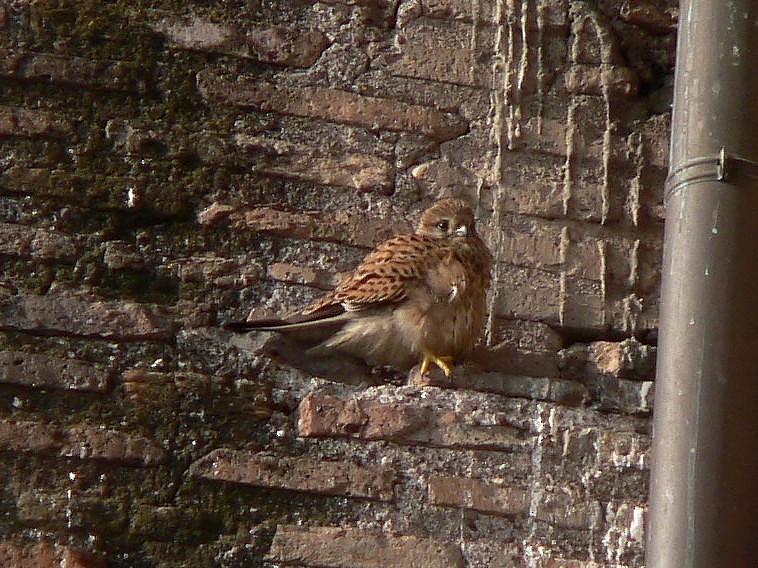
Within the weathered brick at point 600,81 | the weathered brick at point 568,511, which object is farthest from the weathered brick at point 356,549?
the weathered brick at point 600,81

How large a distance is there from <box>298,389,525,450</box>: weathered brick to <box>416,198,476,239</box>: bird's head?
0.46 metres

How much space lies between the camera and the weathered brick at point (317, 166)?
2.95 m

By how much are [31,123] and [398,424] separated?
1097 millimetres

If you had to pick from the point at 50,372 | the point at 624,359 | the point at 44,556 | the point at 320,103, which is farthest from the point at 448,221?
the point at 44,556

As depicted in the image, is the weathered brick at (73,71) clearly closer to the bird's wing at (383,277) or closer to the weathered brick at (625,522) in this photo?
the bird's wing at (383,277)

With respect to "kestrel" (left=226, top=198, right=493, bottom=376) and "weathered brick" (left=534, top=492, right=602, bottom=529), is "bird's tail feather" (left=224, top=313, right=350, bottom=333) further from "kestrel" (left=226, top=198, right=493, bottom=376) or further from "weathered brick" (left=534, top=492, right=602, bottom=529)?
"weathered brick" (left=534, top=492, right=602, bottom=529)

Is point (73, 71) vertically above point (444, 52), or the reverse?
point (444, 52)

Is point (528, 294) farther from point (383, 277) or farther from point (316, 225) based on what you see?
point (316, 225)

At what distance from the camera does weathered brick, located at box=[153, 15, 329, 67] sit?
3018 millimetres

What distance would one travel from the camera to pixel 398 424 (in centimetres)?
265

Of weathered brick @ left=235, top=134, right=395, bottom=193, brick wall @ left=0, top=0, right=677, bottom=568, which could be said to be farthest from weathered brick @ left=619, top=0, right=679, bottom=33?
weathered brick @ left=235, top=134, right=395, bottom=193

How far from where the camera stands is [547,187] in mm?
3068

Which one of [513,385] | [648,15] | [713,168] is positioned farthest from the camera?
[648,15]

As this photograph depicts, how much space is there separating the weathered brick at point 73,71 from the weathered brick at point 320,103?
163 millimetres
